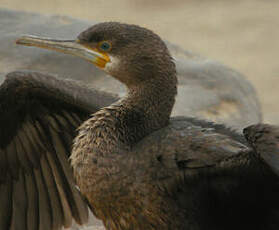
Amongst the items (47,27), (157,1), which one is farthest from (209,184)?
(157,1)

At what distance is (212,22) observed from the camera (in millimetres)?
14109

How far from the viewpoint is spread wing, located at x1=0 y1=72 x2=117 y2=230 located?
15.2 ft

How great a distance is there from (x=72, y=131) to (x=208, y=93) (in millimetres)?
2086

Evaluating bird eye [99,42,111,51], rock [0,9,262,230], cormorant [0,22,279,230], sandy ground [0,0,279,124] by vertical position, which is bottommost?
sandy ground [0,0,279,124]

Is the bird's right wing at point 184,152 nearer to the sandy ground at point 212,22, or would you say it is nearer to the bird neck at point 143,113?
the bird neck at point 143,113

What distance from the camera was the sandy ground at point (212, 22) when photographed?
40.3 ft

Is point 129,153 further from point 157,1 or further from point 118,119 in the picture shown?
point 157,1

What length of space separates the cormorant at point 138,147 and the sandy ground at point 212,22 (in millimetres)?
6957

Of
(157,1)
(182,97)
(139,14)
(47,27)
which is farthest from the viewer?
(157,1)

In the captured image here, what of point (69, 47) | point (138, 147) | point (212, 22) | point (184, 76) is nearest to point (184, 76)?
point (184, 76)

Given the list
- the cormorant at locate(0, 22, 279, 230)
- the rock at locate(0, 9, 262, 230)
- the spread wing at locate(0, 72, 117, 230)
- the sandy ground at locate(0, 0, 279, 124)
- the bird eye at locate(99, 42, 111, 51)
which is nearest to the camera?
the cormorant at locate(0, 22, 279, 230)

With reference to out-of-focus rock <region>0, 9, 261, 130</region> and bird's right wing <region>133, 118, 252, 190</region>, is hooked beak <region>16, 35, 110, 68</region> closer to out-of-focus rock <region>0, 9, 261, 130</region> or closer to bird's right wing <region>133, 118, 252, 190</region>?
bird's right wing <region>133, 118, 252, 190</region>

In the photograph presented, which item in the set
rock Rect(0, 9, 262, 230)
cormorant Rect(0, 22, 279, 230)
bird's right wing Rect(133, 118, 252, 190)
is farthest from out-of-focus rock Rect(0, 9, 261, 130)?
bird's right wing Rect(133, 118, 252, 190)

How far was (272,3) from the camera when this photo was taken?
15.0 m
